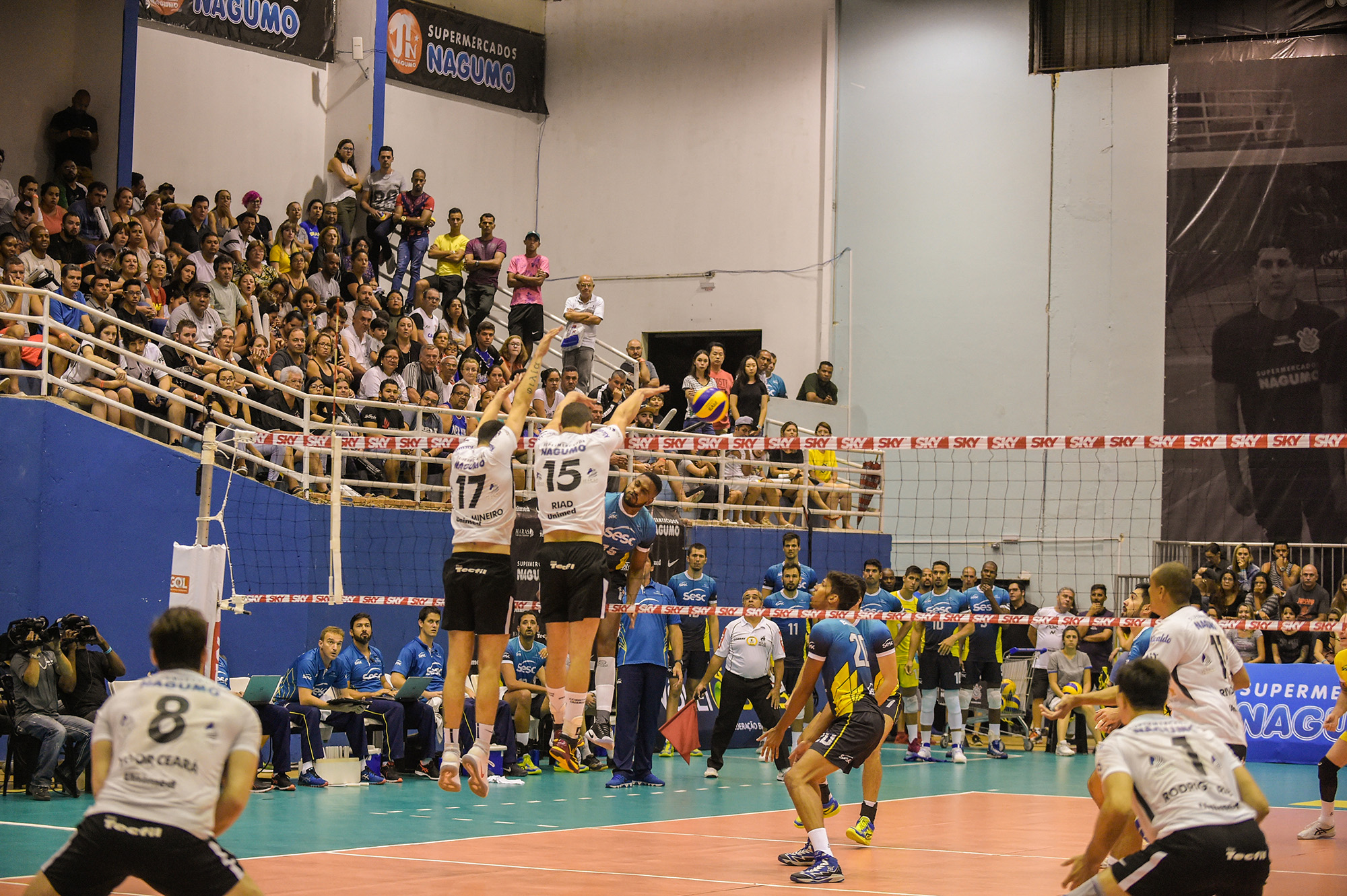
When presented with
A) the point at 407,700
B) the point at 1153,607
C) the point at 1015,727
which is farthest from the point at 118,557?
the point at 1015,727

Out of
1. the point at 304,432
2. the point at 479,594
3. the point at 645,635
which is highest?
the point at 304,432

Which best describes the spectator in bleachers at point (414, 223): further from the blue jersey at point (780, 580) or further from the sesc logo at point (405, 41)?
the blue jersey at point (780, 580)

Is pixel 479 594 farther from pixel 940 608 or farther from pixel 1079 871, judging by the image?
pixel 940 608

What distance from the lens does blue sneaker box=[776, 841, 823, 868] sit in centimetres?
913

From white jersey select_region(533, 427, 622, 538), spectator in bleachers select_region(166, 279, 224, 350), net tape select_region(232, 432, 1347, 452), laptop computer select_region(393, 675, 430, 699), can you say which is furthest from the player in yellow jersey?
spectator in bleachers select_region(166, 279, 224, 350)

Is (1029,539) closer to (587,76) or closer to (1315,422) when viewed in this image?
(1315,422)

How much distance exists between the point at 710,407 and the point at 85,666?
350 inches

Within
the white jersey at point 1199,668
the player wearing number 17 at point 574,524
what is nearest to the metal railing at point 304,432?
the player wearing number 17 at point 574,524

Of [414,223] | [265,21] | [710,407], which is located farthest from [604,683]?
[265,21]

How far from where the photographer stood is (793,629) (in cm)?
1691

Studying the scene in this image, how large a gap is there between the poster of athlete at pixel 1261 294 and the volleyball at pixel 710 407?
678 centimetres

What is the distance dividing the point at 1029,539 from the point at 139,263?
1333cm

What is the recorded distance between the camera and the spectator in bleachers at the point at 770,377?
21578mm

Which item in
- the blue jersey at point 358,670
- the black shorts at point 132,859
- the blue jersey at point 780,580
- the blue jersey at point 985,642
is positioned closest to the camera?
the black shorts at point 132,859
